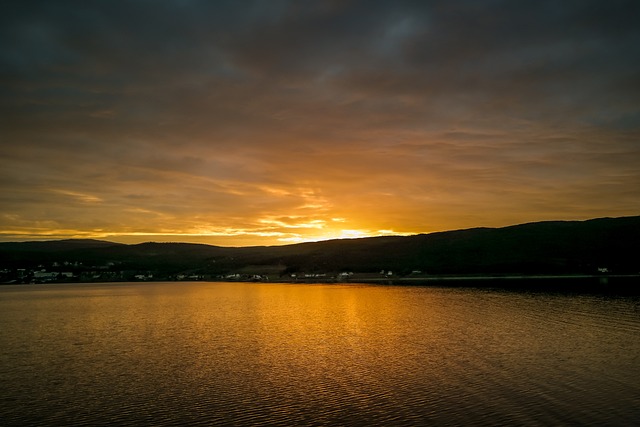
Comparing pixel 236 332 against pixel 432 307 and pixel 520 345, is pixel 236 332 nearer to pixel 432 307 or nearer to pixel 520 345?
pixel 520 345

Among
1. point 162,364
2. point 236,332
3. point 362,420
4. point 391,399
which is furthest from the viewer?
point 236,332

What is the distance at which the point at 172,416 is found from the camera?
31.6 meters

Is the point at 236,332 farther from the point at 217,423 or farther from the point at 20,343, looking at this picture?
the point at 217,423

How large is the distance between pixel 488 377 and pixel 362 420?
50.5ft

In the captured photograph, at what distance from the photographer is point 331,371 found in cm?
4425

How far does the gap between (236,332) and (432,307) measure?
4788 centimetres

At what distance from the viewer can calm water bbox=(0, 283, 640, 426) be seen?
31297mm

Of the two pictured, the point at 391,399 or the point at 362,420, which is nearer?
the point at 362,420

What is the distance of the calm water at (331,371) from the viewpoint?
103 feet

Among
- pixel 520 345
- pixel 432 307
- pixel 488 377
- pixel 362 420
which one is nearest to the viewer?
pixel 362 420

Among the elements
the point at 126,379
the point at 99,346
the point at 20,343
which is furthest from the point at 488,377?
the point at 20,343

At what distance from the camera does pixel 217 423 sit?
30.0 metres

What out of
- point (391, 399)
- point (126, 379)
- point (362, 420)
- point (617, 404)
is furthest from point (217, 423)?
point (617, 404)

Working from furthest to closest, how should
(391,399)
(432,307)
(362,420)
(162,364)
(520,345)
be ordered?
1. (432,307)
2. (520,345)
3. (162,364)
4. (391,399)
5. (362,420)
